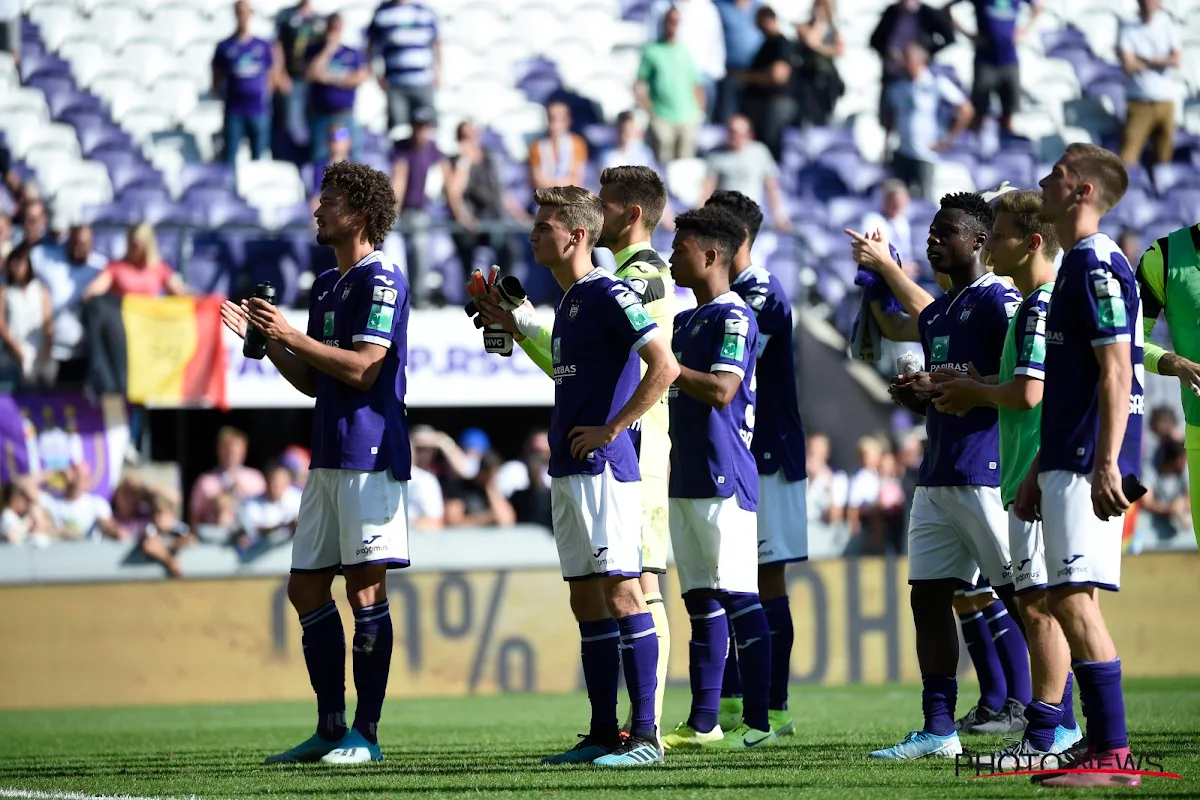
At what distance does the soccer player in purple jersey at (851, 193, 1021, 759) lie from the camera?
22.2ft

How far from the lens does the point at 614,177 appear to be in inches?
307

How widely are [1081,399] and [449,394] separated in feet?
31.8

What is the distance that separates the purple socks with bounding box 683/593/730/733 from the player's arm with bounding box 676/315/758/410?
0.89m

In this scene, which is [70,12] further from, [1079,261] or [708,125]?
[1079,261]

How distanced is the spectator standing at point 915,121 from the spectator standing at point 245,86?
6906mm

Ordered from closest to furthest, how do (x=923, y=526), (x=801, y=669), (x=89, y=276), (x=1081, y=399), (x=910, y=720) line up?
(x=1081, y=399) → (x=923, y=526) → (x=910, y=720) → (x=801, y=669) → (x=89, y=276)

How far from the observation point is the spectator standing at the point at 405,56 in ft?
57.6

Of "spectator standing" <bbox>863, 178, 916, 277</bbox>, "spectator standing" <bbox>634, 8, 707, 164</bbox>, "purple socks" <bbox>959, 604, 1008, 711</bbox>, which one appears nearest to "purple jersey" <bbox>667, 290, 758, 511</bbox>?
"purple socks" <bbox>959, 604, 1008, 711</bbox>

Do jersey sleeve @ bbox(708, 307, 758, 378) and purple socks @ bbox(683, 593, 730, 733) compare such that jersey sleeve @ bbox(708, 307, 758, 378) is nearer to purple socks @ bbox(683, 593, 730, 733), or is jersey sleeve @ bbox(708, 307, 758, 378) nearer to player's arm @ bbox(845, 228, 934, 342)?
player's arm @ bbox(845, 228, 934, 342)

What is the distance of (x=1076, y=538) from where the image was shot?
5.63 metres

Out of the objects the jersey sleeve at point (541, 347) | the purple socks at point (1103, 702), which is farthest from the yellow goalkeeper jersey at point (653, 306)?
the purple socks at point (1103, 702)

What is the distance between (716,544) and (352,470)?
5.31ft

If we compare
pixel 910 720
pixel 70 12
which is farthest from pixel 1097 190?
pixel 70 12

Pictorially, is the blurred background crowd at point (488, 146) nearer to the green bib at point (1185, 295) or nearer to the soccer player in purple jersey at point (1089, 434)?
the green bib at point (1185, 295)
